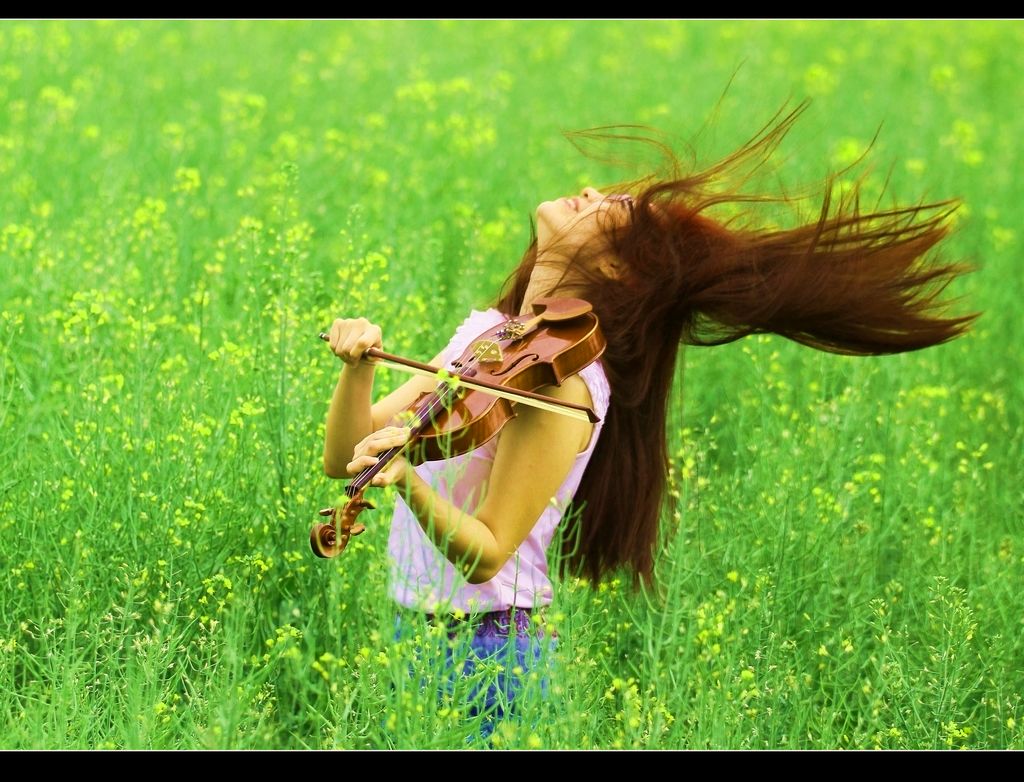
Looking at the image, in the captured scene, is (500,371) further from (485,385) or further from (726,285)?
(726,285)

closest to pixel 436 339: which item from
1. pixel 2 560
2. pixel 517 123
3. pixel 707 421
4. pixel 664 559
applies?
pixel 707 421

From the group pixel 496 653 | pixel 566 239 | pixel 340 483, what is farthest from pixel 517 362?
pixel 340 483

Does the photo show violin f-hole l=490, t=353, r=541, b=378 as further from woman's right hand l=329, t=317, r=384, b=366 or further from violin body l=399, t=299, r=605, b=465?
woman's right hand l=329, t=317, r=384, b=366

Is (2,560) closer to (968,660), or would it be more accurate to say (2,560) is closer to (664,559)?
(664,559)

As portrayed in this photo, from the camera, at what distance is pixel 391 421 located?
334 centimetres

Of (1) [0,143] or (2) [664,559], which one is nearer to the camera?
(2) [664,559]

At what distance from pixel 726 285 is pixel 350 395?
34.1 inches

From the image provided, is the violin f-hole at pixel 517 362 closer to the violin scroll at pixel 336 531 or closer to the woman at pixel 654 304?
the woman at pixel 654 304

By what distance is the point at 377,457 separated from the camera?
2.75 m

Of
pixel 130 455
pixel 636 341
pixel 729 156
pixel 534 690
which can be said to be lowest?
pixel 534 690

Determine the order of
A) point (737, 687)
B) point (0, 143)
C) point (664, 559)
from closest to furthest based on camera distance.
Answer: point (737, 687) → point (664, 559) → point (0, 143)

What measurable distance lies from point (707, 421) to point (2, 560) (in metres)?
2.79

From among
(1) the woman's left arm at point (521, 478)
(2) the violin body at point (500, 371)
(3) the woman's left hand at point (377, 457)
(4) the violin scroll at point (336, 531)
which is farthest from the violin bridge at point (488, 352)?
(4) the violin scroll at point (336, 531)

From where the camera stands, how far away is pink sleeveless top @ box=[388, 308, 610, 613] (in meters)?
3.23
